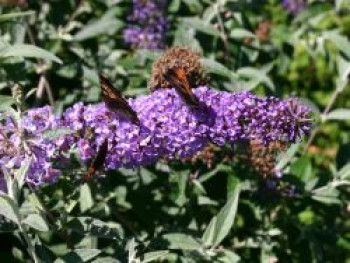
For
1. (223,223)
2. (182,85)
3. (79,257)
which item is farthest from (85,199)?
(182,85)

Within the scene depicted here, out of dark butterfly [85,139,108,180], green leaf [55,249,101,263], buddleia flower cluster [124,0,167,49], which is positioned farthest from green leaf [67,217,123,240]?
buddleia flower cluster [124,0,167,49]

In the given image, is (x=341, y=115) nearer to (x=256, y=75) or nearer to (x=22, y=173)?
(x=256, y=75)

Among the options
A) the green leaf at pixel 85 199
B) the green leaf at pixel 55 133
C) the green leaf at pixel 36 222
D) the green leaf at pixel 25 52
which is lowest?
the green leaf at pixel 85 199

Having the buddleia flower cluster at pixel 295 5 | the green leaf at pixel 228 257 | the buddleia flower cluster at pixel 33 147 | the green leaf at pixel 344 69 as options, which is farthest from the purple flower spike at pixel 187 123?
the buddleia flower cluster at pixel 295 5

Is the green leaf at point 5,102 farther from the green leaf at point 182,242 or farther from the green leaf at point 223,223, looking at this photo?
the green leaf at point 223,223

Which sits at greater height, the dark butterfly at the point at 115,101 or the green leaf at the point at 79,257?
the dark butterfly at the point at 115,101

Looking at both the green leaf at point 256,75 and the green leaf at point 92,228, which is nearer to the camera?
the green leaf at point 92,228

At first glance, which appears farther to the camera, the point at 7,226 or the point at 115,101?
the point at 7,226
